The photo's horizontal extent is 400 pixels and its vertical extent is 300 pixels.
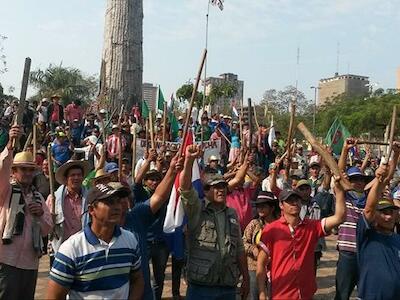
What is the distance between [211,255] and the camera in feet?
14.6

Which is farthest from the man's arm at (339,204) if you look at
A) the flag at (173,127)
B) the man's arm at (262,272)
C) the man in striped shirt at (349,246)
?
the flag at (173,127)

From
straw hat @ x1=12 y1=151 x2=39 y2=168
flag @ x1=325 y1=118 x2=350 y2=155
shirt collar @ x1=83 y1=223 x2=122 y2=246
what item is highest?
flag @ x1=325 y1=118 x2=350 y2=155

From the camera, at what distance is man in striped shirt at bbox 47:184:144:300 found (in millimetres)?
3117

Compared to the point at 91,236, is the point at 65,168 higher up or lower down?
higher up

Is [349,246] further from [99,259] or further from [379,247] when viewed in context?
[99,259]

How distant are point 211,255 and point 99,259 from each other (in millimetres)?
1462

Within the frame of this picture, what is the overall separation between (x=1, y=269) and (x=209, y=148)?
8763 millimetres

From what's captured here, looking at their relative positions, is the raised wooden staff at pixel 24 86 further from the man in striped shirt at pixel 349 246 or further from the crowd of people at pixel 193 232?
the man in striped shirt at pixel 349 246

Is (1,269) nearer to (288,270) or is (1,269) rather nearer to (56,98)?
(288,270)

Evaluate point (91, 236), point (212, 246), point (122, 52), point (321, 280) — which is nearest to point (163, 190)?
point (212, 246)

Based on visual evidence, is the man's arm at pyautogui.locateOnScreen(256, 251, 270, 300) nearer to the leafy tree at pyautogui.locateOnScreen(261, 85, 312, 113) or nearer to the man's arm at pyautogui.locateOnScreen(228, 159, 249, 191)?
the man's arm at pyautogui.locateOnScreen(228, 159, 249, 191)

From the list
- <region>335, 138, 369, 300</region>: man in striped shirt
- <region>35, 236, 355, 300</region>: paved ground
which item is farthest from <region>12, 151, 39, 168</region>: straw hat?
<region>335, 138, 369, 300</region>: man in striped shirt

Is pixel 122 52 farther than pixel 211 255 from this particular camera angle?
Yes

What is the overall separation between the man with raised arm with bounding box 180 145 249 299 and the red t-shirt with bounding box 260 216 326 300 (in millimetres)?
294
